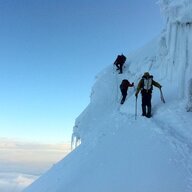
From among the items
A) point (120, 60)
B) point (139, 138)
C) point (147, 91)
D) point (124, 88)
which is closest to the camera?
point (139, 138)

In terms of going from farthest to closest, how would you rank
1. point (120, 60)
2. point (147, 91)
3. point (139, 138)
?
point (120, 60), point (147, 91), point (139, 138)

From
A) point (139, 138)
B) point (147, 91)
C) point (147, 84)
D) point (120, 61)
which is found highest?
point (120, 61)

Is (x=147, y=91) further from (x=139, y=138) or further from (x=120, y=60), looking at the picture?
(x=120, y=60)

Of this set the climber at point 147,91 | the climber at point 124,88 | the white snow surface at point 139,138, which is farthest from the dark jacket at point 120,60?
the climber at point 147,91

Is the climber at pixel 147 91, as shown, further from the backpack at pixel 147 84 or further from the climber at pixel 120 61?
the climber at pixel 120 61

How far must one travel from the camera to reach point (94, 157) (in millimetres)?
19500

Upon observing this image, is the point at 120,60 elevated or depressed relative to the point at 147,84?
elevated

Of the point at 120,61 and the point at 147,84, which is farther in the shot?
→ the point at 120,61

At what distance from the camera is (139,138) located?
759 inches

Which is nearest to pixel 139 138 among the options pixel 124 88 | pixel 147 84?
pixel 147 84

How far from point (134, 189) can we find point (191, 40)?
946 cm

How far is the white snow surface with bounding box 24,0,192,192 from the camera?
54.1 feet

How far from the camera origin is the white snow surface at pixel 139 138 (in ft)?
54.1

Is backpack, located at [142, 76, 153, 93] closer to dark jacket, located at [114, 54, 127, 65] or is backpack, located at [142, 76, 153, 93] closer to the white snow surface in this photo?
the white snow surface
